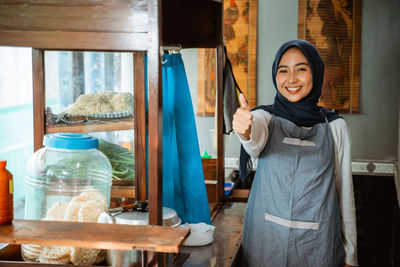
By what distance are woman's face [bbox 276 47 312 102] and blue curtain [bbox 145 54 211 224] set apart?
486 mm

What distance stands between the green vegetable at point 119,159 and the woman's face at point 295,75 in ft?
2.79

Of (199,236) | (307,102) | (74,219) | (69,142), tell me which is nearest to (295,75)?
(307,102)

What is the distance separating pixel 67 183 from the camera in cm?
166

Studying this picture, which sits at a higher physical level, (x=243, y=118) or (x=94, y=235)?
(x=243, y=118)

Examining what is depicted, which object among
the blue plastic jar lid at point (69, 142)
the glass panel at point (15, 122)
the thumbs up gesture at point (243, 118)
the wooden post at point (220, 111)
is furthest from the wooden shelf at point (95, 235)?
the glass panel at point (15, 122)

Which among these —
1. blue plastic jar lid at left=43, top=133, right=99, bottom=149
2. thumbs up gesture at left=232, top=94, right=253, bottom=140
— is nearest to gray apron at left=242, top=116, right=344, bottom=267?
thumbs up gesture at left=232, top=94, right=253, bottom=140

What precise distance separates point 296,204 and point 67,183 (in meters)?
1.03

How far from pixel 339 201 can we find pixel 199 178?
0.70 meters

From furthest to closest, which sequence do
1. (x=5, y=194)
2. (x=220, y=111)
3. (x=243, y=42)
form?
(x=243, y=42) < (x=220, y=111) < (x=5, y=194)

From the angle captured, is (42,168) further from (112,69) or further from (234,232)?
(234,232)

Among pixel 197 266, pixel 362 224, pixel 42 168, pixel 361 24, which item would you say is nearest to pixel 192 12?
pixel 42 168

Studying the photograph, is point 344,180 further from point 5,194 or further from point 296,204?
point 5,194

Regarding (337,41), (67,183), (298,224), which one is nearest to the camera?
(67,183)

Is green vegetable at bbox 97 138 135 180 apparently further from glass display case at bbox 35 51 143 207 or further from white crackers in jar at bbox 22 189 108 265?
white crackers in jar at bbox 22 189 108 265
